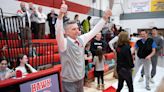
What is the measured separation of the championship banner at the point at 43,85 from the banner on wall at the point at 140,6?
47.9 feet

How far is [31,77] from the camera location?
145 centimetres

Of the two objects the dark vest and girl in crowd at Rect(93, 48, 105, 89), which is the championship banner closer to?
the dark vest

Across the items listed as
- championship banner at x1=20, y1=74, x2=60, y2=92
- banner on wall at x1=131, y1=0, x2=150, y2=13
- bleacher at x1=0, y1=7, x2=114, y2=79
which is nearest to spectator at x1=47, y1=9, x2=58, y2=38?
bleacher at x1=0, y1=7, x2=114, y2=79

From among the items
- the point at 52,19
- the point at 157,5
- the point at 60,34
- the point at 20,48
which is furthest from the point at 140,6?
the point at 60,34

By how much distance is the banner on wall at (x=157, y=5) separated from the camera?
14.4 meters

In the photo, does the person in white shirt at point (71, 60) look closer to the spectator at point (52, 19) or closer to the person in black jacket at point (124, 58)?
the person in black jacket at point (124, 58)

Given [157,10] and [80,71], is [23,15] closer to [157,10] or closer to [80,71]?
[80,71]

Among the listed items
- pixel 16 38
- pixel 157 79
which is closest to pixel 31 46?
pixel 16 38

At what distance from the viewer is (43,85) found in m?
1.54

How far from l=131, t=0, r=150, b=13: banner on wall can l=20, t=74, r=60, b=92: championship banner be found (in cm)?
1461

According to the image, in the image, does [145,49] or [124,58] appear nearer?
[124,58]

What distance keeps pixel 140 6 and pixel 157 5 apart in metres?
1.32

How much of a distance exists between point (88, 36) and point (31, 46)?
3.13 meters

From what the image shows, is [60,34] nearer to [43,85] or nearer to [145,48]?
[43,85]
